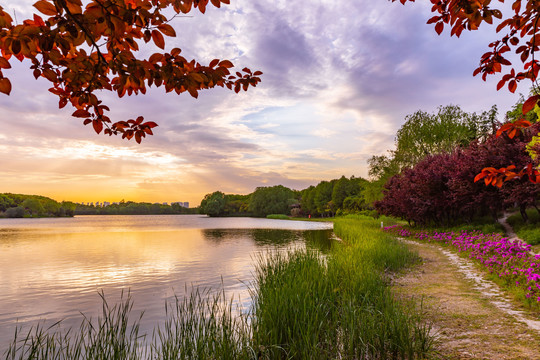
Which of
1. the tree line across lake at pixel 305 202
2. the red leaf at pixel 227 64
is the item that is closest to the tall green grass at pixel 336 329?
the red leaf at pixel 227 64

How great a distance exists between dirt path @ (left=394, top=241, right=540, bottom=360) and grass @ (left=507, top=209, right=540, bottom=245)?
430 cm

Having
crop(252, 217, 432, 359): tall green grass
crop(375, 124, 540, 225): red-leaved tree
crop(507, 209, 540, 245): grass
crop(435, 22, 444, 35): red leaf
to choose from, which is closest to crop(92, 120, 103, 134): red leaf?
crop(252, 217, 432, 359): tall green grass

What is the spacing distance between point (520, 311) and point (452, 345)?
2.23 metres

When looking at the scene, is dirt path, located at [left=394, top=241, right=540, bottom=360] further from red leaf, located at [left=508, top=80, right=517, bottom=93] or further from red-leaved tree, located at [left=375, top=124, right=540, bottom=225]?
red-leaved tree, located at [left=375, top=124, right=540, bottom=225]

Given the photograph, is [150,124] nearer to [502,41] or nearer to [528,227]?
[502,41]

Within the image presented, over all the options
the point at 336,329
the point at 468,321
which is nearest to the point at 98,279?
the point at 336,329

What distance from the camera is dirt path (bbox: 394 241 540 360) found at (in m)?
3.82

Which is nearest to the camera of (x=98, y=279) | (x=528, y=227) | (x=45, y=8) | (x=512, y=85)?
(x=45, y=8)

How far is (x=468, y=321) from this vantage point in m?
4.86

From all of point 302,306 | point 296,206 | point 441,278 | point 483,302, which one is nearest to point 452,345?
point 302,306

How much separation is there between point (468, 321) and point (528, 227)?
35.6 feet

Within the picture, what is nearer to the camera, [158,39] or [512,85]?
[158,39]

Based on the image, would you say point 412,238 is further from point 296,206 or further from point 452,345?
point 296,206

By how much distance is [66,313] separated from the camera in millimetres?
7566
